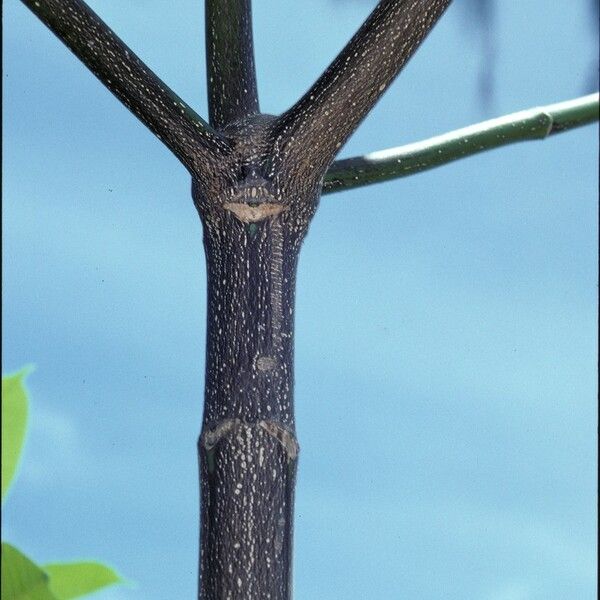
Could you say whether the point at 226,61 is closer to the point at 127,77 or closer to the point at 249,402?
the point at 127,77

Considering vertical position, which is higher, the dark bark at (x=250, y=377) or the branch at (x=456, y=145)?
the branch at (x=456, y=145)

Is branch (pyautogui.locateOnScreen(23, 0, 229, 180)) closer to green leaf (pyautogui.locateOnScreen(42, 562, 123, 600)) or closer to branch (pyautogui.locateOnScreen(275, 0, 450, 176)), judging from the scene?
branch (pyautogui.locateOnScreen(275, 0, 450, 176))

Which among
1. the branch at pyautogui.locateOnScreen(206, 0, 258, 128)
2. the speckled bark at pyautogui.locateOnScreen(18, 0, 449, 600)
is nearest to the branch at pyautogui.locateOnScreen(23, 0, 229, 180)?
the speckled bark at pyautogui.locateOnScreen(18, 0, 449, 600)

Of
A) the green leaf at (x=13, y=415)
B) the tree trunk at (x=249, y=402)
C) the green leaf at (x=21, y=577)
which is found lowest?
the green leaf at (x=21, y=577)

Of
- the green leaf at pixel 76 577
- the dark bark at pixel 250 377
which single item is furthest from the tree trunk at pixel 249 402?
the green leaf at pixel 76 577

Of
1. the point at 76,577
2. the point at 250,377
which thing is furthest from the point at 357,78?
the point at 76,577

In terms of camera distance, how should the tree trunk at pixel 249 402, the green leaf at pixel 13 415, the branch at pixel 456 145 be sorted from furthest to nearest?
the branch at pixel 456 145
the tree trunk at pixel 249 402
the green leaf at pixel 13 415

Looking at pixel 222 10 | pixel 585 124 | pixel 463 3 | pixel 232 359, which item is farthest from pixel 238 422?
pixel 463 3

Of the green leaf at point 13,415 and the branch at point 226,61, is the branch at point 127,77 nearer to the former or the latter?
the branch at point 226,61
